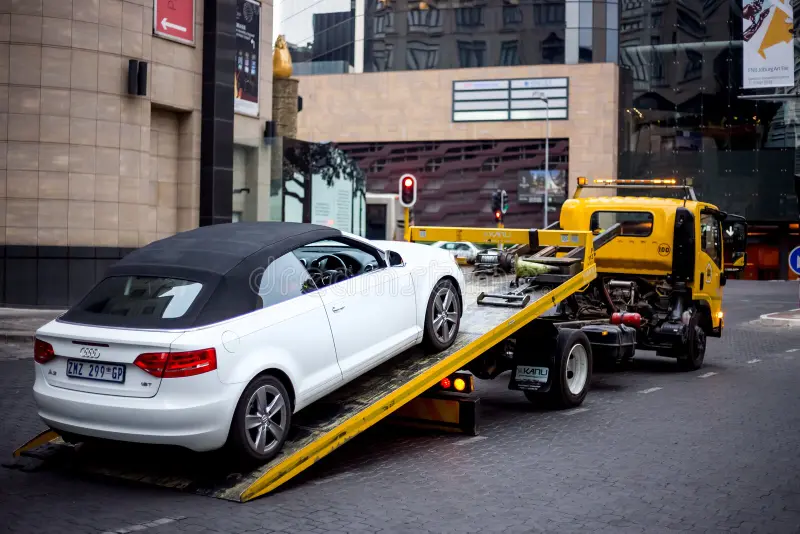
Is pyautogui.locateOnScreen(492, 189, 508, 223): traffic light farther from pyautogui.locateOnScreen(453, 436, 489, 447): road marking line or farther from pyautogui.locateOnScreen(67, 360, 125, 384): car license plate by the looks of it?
pyautogui.locateOnScreen(67, 360, 125, 384): car license plate

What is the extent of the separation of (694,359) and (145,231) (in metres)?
12.5

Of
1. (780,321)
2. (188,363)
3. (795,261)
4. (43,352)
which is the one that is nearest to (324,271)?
(188,363)

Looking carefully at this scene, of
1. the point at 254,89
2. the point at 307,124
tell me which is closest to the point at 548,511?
the point at 254,89

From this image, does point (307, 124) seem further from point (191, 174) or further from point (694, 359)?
point (694, 359)

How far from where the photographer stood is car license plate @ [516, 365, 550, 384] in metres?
9.66

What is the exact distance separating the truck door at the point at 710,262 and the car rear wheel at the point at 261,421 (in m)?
8.02

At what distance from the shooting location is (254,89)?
2514 cm

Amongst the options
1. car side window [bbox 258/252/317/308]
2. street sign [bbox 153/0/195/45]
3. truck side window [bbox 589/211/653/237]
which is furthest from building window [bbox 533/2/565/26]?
car side window [bbox 258/252/317/308]

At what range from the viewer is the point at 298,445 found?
6703mm

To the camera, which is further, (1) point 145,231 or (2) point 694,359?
(1) point 145,231

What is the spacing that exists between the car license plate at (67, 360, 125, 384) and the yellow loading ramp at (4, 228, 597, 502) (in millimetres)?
492

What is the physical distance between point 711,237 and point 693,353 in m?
1.73

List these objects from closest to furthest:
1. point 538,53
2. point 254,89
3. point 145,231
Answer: point 145,231 → point 254,89 → point 538,53

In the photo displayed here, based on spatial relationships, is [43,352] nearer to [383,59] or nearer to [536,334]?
[536,334]
